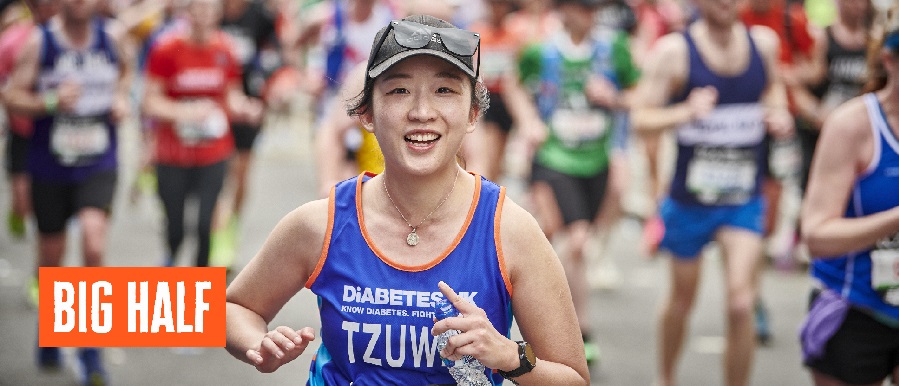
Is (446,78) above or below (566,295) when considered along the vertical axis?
above

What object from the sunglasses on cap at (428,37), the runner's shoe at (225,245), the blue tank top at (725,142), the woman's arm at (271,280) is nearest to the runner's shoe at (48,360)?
the runner's shoe at (225,245)

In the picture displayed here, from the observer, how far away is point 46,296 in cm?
305

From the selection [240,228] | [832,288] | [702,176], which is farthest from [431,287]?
[240,228]

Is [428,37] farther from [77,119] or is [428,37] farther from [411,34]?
[77,119]

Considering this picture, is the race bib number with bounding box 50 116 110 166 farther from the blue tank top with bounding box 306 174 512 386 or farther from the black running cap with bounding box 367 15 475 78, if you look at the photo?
the black running cap with bounding box 367 15 475 78

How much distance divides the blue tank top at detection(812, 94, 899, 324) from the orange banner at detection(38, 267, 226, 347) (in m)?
2.06

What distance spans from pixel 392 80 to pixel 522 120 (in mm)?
4667

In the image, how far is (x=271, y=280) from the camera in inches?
106

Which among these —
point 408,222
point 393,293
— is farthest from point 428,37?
point 393,293

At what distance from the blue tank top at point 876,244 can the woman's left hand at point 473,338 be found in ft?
5.64

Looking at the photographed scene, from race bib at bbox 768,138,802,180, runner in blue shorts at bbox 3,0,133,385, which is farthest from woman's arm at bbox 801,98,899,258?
race bib at bbox 768,138,802,180

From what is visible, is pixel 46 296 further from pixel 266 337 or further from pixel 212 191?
pixel 212 191

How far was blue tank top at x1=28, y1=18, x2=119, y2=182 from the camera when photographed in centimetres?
614

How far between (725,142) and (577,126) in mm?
1279
